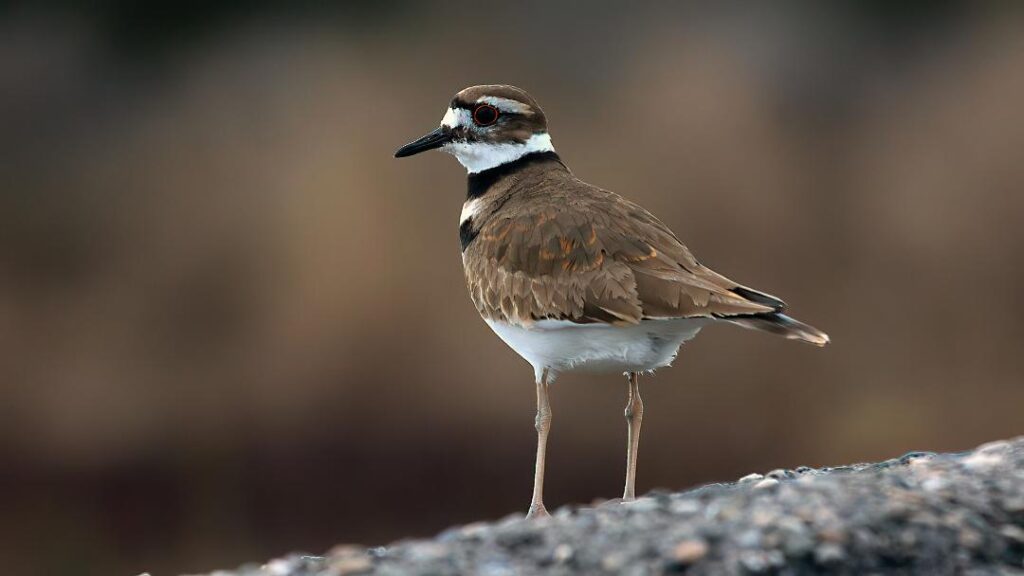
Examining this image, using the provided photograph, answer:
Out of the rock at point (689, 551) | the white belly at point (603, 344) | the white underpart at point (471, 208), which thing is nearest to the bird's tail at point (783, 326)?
the white belly at point (603, 344)

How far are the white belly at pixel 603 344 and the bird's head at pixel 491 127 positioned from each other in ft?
3.37

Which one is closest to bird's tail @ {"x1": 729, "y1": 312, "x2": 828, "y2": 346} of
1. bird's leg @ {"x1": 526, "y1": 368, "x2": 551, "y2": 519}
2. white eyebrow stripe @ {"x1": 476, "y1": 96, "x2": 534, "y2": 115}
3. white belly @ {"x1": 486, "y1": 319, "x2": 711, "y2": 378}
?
white belly @ {"x1": 486, "y1": 319, "x2": 711, "y2": 378}

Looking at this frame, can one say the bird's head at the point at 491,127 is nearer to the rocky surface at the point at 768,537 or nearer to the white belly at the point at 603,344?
the white belly at the point at 603,344

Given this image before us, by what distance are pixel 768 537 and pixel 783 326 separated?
3.90 feet

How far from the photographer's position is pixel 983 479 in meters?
3.52

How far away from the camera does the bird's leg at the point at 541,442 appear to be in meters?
4.68

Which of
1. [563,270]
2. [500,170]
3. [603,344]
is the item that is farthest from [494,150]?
[603,344]

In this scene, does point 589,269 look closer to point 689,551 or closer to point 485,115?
point 485,115

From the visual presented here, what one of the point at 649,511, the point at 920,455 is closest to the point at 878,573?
the point at 649,511

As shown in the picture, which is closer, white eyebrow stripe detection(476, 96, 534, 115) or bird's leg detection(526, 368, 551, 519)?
→ bird's leg detection(526, 368, 551, 519)

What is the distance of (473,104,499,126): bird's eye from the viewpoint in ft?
17.5

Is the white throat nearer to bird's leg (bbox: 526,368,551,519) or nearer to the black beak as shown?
the black beak

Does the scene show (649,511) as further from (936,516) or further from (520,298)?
(520,298)

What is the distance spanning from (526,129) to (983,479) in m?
2.63
